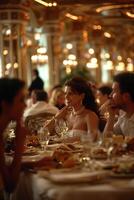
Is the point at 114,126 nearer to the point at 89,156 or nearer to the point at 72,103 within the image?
the point at 72,103

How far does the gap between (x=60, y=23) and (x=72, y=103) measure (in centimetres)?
1335

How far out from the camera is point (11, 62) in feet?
47.5

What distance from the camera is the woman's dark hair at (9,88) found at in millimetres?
3820

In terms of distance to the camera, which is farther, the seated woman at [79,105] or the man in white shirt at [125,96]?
the seated woman at [79,105]

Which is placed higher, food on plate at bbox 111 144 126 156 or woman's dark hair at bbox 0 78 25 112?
woman's dark hair at bbox 0 78 25 112

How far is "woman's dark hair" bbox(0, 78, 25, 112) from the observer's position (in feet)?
12.5

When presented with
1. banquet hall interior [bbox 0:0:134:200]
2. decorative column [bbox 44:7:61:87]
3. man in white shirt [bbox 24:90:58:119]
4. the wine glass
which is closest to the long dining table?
banquet hall interior [bbox 0:0:134:200]

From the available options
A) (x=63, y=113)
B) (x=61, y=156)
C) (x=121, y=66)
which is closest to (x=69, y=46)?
(x=121, y=66)

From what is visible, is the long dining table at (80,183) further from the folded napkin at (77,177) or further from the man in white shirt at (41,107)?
the man in white shirt at (41,107)

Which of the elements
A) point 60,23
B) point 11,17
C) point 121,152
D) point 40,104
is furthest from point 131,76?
point 60,23

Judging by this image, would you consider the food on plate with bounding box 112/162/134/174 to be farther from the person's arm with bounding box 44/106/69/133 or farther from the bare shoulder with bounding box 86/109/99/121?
the person's arm with bounding box 44/106/69/133

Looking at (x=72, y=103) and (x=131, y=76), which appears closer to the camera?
(x=131, y=76)

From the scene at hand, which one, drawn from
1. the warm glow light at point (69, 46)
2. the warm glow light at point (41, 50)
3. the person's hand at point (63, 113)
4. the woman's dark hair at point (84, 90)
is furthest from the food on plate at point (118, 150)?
the warm glow light at point (69, 46)

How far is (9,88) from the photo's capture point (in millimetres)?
3852
